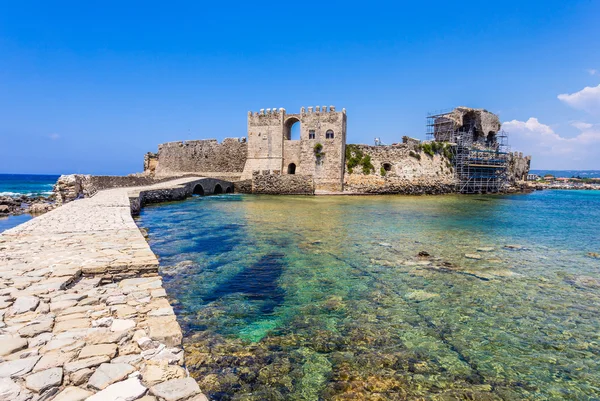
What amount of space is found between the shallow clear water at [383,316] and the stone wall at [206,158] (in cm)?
2381

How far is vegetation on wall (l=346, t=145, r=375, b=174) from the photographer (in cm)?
3155

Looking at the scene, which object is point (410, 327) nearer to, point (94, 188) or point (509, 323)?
point (509, 323)

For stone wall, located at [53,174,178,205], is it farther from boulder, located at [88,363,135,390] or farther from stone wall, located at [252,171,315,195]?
boulder, located at [88,363,135,390]

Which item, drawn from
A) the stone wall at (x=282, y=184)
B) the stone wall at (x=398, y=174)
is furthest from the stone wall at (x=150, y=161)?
the stone wall at (x=398, y=174)

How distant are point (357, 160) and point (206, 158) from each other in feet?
50.4

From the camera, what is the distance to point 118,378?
2.66 metres

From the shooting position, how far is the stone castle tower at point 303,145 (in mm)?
30344

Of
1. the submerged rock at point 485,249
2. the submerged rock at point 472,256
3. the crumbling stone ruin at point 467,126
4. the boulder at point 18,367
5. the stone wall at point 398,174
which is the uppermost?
the crumbling stone ruin at point 467,126

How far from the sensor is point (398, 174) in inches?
1291

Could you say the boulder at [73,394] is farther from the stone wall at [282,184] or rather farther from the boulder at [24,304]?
the stone wall at [282,184]

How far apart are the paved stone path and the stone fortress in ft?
82.2

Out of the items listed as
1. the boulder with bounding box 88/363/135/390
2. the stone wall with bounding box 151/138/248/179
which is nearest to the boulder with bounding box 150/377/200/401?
the boulder with bounding box 88/363/135/390

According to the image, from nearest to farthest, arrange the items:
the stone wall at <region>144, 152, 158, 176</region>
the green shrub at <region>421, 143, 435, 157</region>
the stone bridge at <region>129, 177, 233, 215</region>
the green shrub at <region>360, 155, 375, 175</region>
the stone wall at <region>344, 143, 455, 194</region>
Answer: the stone bridge at <region>129, 177, 233, 215</region>
the stone wall at <region>344, 143, 455, 194</region>
the green shrub at <region>360, 155, 375, 175</region>
the green shrub at <region>421, 143, 435, 157</region>
the stone wall at <region>144, 152, 158, 176</region>

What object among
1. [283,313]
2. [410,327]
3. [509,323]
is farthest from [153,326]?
[509,323]
